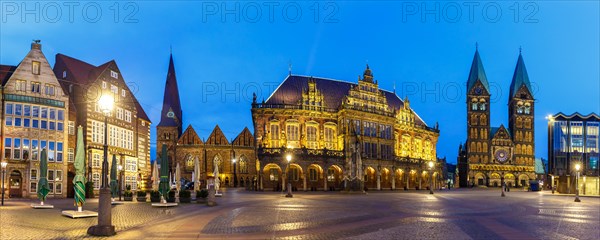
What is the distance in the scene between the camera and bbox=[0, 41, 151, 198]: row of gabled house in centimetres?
4206

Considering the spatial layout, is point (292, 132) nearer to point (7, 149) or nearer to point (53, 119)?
point (53, 119)

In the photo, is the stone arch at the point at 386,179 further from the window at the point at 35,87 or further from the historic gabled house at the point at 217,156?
the window at the point at 35,87

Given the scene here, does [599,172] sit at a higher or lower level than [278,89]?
lower

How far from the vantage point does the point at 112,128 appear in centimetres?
5169

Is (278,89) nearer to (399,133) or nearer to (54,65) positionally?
(399,133)

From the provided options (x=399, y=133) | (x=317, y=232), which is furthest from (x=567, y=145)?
(x=317, y=232)

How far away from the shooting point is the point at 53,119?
44719 mm

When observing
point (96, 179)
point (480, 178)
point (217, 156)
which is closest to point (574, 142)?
point (480, 178)

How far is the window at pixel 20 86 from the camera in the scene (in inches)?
1677

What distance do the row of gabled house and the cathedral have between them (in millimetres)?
88654

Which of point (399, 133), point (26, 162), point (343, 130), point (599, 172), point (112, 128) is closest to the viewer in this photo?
point (26, 162)

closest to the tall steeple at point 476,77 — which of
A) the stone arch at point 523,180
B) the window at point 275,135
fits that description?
the stone arch at point 523,180

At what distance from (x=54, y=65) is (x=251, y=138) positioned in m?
Result: 38.8

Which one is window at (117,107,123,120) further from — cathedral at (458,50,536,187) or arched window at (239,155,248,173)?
cathedral at (458,50,536,187)
